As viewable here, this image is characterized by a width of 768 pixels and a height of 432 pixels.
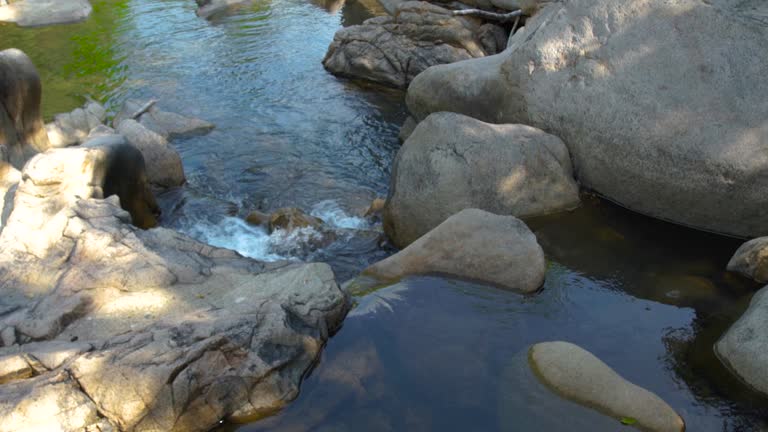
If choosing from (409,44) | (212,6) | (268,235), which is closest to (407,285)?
(268,235)

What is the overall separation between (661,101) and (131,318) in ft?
19.1

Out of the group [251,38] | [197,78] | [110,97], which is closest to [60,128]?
[110,97]

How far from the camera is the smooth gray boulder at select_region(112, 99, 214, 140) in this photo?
37.0 ft

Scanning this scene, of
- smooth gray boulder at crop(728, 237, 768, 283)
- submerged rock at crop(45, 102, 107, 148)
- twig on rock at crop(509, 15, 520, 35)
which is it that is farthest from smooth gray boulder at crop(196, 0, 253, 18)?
smooth gray boulder at crop(728, 237, 768, 283)

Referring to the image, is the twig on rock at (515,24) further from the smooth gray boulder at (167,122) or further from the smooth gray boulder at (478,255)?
the smooth gray boulder at (478,255)

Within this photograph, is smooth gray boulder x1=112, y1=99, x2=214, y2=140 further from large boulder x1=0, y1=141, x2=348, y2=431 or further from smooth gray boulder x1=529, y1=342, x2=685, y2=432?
smooth gray boulder x1=529, y1=342, x2=685, y2=432

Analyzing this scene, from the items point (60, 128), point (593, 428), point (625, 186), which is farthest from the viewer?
point (60, 128)

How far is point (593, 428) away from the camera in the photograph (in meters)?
4.56

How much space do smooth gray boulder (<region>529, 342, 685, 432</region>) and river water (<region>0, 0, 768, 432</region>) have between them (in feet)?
0.33

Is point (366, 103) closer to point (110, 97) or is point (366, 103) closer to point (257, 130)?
point (257, 130)

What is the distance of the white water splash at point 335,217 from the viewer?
8381mm

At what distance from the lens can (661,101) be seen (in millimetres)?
7672

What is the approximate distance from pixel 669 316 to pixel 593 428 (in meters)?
1.85

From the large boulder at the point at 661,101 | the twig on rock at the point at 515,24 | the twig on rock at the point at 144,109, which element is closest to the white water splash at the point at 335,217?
the large boulder at the point at 661,101
